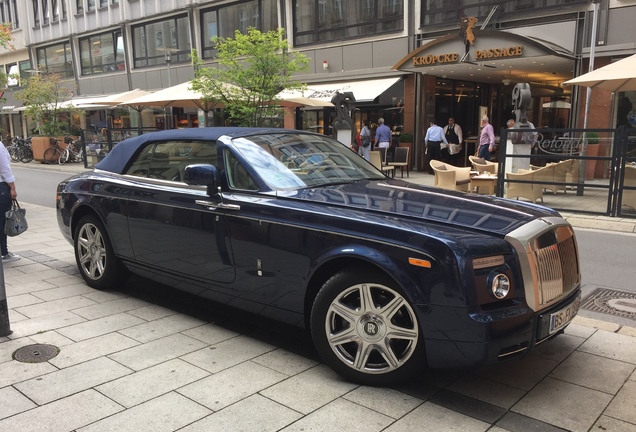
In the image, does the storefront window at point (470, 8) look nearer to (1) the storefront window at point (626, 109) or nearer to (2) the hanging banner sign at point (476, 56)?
(2) the hanging banner sign at point (476, 56)

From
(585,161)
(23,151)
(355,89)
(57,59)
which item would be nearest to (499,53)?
(355,89)

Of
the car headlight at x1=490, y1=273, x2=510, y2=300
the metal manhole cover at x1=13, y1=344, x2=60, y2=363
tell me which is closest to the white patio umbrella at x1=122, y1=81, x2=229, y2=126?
the metal manhole cover at x1=13, y1=344, x2=60, y2=363

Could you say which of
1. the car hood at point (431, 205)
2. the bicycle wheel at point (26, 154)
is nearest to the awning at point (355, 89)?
the car hood at point (431, 205)

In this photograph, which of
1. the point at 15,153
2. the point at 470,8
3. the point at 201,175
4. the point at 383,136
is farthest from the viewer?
the point at 15,153

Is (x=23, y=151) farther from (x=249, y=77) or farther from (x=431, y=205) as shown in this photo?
(x=431, y=205)

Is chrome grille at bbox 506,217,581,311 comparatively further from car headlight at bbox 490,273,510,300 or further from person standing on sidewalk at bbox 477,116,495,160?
person standing on sidewalk at bbox 477,116,495,160

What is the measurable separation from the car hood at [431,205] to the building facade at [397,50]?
12.4m

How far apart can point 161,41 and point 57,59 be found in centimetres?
1274

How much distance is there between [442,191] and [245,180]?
1573mm

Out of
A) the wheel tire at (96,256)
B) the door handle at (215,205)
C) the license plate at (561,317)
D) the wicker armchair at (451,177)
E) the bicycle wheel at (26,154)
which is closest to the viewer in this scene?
the license plate at (561,317)

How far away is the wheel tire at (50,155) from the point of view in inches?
997

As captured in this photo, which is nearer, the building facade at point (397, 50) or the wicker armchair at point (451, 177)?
the wicker armchair at point (451, 177)

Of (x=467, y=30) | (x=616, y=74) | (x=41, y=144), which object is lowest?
(x=41, y=144)

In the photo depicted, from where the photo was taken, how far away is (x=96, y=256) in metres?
5.50
